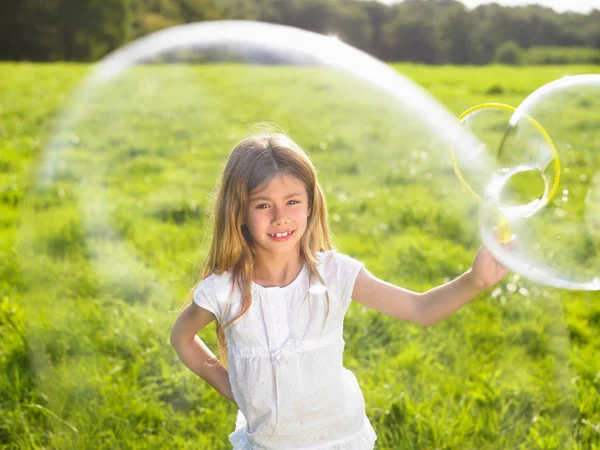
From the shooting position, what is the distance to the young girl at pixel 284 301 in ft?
7.14

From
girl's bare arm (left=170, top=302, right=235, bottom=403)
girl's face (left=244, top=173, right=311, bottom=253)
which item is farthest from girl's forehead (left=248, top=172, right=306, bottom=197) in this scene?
girl's bare arm (left=170, top=302, right=235, bottom=403)

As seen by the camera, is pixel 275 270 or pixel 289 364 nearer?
pixel 289 364

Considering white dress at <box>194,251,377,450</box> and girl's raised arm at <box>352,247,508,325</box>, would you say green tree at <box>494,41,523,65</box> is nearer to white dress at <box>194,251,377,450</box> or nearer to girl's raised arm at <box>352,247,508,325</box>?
girl's raised arm at <box>352,247,508,325</box>

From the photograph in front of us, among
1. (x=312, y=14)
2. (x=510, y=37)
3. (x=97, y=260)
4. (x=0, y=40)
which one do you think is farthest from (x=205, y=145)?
(x=0, y=40)

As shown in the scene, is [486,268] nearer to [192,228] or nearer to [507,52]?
[192,228]

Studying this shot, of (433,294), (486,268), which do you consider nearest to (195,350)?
(433,294)

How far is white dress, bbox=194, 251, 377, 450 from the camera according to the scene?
7.16 ft

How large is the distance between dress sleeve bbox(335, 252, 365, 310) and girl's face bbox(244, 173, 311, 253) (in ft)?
0.62

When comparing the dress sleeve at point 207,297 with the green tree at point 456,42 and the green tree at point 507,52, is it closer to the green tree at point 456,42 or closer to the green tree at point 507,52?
the green tree at point 507,52

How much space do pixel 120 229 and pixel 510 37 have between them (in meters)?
20.0

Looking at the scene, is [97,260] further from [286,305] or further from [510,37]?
[510,37]

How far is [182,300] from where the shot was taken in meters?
3.72

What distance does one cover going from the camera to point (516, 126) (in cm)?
217

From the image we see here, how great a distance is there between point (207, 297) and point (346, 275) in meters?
0.44
